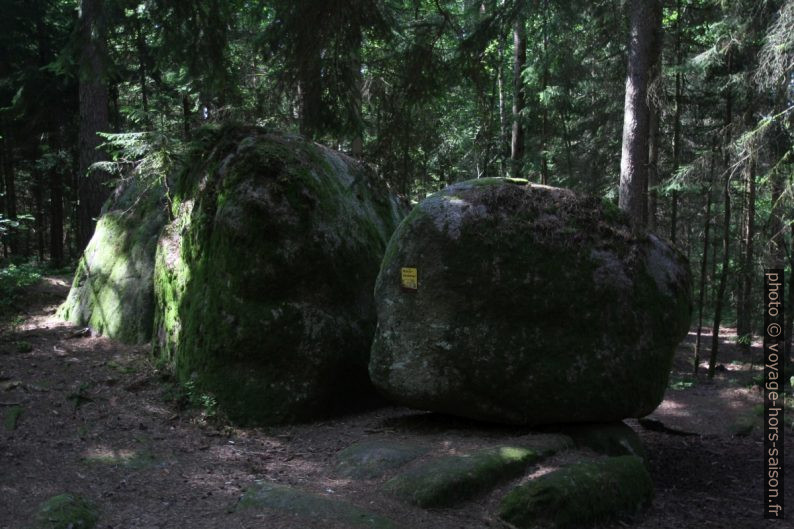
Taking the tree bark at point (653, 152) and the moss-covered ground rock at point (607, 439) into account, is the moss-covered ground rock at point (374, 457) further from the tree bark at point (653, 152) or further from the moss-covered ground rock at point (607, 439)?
the tree bark at point (653, 152)

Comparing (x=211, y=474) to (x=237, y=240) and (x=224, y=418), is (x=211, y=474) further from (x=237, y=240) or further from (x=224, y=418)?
(x=237, y=240)

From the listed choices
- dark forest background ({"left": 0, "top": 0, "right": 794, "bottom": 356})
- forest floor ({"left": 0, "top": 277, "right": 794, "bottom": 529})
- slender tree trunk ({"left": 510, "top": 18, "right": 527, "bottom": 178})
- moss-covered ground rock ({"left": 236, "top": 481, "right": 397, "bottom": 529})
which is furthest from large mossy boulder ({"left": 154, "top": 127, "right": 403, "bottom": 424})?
slender tree trunk ({"left": 510, "top": 18, "right": 527, "bottom": 178})

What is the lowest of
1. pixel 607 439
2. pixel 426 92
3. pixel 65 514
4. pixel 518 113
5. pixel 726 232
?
pixel 607 439

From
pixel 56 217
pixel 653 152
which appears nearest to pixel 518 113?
pixel 653 152

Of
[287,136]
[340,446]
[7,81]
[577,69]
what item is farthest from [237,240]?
[7,81]

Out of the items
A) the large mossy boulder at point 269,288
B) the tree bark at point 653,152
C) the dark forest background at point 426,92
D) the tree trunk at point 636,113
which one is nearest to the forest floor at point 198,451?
the large mossy boulder at point 269,288

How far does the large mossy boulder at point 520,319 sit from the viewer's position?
6055 millimetres

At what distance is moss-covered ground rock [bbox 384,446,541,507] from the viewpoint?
15.3ft

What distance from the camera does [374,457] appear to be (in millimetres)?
5434

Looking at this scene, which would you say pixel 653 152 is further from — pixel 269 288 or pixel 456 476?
pixel 456 476

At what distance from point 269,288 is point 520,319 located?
3097mm

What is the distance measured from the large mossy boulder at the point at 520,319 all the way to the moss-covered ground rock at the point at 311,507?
1976 millimetres

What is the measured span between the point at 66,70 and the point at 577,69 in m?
11.7

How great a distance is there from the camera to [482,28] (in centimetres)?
554
